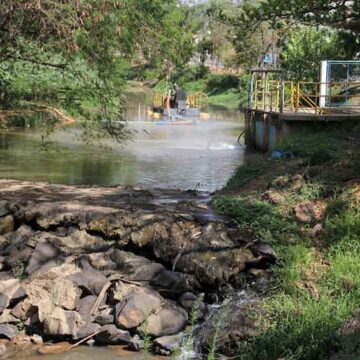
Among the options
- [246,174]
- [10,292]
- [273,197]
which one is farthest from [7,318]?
[246,174]

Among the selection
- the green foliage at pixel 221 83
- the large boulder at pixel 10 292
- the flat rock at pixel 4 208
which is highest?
the green foliage at pixel 221 83

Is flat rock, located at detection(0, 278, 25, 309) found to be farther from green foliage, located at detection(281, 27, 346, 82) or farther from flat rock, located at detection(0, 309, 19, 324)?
green foliage, located at detection(281, 27, 346, 82)

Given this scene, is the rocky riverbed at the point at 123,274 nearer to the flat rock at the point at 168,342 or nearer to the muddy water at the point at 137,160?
the flat rock at the point at 168,342

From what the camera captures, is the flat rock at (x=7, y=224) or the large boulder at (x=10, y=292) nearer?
the large boulder at (x=10, y=292)

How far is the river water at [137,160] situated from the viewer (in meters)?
19.4

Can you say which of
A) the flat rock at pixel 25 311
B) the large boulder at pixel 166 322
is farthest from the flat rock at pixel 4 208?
the large boulder at pixel 166 322

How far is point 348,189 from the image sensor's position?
36.5 ft

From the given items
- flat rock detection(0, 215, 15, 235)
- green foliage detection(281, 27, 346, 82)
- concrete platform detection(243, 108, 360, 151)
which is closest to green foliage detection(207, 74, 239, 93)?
green foliage detection(281, 27, 346, 82)

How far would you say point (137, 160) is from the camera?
77.8ft

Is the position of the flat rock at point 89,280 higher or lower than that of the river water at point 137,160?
lower

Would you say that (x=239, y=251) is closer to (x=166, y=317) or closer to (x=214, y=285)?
(x=214, y=285)

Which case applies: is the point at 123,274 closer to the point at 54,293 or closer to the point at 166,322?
the point at 54,293

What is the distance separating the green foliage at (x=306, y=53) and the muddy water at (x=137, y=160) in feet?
16.3

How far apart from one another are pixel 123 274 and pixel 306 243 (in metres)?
2.78
